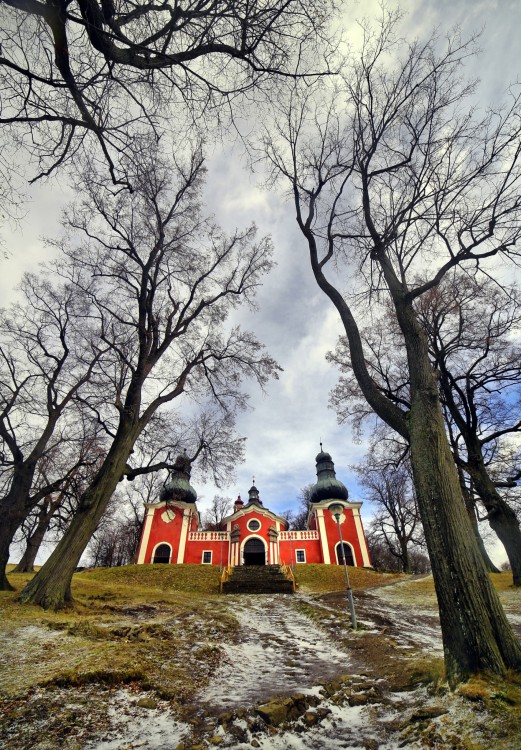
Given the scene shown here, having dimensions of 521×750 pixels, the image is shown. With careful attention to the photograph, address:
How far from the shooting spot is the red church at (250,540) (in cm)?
2683

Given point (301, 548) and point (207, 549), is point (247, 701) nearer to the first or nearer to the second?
point (207, 549)

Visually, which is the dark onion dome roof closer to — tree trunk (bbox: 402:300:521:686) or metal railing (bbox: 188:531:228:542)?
metal railing (bbox: 188:531:228:542)

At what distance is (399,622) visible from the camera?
24.3 feet

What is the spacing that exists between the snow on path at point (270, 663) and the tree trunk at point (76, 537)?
367 cm

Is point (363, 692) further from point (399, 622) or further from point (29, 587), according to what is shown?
point (29, 587)

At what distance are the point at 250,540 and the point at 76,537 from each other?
24097 mm

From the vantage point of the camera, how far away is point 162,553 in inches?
1056

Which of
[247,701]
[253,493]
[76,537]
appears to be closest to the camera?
[247,701]

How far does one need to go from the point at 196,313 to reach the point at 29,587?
8.27 metres

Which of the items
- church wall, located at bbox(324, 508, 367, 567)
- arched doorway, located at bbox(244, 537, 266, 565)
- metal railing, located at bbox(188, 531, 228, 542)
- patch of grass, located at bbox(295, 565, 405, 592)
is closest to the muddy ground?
patch of grass, located at bbox(295, 565, 405, 592)

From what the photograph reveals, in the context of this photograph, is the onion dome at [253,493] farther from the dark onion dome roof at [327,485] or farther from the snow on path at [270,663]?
the snow on path at [270,663]

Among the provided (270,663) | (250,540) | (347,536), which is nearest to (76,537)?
(270,663)

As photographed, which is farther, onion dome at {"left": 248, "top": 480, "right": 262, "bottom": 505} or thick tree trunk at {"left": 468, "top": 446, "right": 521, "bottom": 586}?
onion dome at {"left": 248, "top": 480, "right": 262, "bottom": 505}

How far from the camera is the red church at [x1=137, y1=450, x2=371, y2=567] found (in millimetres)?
26828
